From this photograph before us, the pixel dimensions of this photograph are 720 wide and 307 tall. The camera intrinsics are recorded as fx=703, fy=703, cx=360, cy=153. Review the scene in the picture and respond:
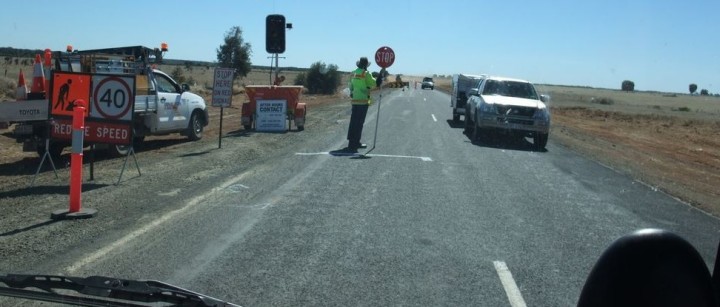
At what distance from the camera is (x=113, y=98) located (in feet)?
34.9

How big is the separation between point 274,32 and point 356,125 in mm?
6380

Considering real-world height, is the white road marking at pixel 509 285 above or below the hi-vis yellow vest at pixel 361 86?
below

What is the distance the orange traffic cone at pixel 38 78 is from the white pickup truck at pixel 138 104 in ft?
0.89

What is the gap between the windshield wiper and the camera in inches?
141

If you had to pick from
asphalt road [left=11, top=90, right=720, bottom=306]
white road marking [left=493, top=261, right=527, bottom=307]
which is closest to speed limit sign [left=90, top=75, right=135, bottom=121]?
asphalt road [left=11, top=90, right=720, bottom=306]

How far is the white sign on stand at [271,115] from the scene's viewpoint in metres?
21.1

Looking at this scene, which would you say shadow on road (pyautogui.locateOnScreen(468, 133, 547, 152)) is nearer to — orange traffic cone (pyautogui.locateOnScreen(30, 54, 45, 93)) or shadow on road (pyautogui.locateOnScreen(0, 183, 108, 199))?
orange traffic cone (pyautogui.locateOnScreen(30, 54, 45, 93))

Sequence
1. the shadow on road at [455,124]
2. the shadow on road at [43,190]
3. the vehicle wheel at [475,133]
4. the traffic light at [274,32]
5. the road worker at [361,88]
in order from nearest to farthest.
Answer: the shadow on road at [43,190]
the road worker at [361,88]
the vehicle wheel at [475,133]
the traffic light at [274,32]
the shadow on road at [455,124]

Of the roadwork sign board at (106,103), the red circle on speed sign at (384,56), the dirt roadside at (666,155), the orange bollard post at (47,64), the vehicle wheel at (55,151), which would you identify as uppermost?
the red circle on speed sign at (384,56)

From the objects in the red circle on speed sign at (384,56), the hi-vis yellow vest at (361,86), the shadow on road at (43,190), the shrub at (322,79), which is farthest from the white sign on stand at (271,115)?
the shrub at (322,79)

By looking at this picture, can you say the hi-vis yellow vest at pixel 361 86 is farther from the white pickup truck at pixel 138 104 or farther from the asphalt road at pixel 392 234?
the white pickup truck at pixel 138 104

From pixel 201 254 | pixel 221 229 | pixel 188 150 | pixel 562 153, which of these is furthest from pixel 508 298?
pixel 562 153

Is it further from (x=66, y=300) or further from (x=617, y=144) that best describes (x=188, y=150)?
(x=617, y=144)

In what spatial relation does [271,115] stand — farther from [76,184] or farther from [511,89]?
[76,184]
